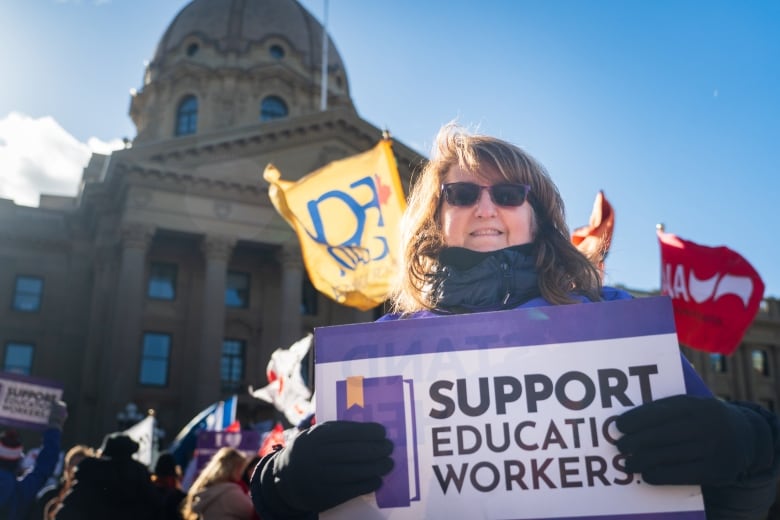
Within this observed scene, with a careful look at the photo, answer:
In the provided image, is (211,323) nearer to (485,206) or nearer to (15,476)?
(15,476)

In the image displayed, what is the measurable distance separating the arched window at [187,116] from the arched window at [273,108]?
3887 mm

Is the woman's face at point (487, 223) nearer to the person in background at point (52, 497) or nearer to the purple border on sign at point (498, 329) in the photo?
the purple border on sign at point (498, 329)

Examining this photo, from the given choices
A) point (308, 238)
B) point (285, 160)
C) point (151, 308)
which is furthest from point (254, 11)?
point (308, 238)

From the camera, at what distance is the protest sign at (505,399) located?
6.11 ft

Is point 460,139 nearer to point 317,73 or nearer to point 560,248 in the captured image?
point 560,248

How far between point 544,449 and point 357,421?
472mm

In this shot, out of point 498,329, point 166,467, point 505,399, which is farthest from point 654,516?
point 166,467

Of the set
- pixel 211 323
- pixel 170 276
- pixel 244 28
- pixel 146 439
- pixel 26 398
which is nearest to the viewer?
pixel 26 398

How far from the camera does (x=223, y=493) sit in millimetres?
6125

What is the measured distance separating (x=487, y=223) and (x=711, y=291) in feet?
39.9

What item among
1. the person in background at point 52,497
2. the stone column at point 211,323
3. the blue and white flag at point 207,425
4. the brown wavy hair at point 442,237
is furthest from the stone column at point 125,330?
the brown wavy hair at point 442,237

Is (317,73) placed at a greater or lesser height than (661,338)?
greater

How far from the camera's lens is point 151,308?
32.3 metres

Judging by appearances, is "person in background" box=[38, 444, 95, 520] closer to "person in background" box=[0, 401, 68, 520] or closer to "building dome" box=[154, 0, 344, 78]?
"person in background" box=[0, 401, 68, 520]
